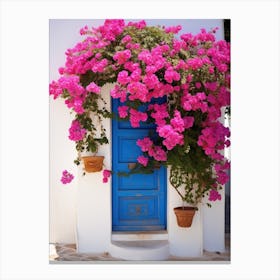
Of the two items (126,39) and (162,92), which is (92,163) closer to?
(162,92)

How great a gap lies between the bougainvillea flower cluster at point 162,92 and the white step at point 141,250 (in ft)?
2.20

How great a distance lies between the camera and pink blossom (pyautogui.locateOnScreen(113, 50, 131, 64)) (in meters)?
5.25

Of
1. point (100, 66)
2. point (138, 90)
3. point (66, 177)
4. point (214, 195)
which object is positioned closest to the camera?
point (138, 90)

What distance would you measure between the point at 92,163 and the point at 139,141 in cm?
60

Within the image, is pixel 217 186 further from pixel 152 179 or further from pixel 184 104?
pixel 184 104

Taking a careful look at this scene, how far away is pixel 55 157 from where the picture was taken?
596 cm

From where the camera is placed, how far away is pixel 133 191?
19.1ft

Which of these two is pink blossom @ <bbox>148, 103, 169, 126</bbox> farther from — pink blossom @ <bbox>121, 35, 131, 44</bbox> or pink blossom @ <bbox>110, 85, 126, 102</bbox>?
pink blossom @ <bbox>121, 35, 131, 44</bbox>

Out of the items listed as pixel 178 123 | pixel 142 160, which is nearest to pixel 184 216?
pixel 142 160

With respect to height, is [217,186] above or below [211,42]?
below

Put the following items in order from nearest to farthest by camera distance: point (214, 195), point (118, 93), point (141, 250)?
point (118, 93) < point (141, 250) < point (214, 195)

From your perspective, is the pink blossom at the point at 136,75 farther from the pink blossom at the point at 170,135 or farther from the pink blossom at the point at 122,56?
the pink blossom at the point at 170,135

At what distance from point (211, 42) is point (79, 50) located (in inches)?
61.7
